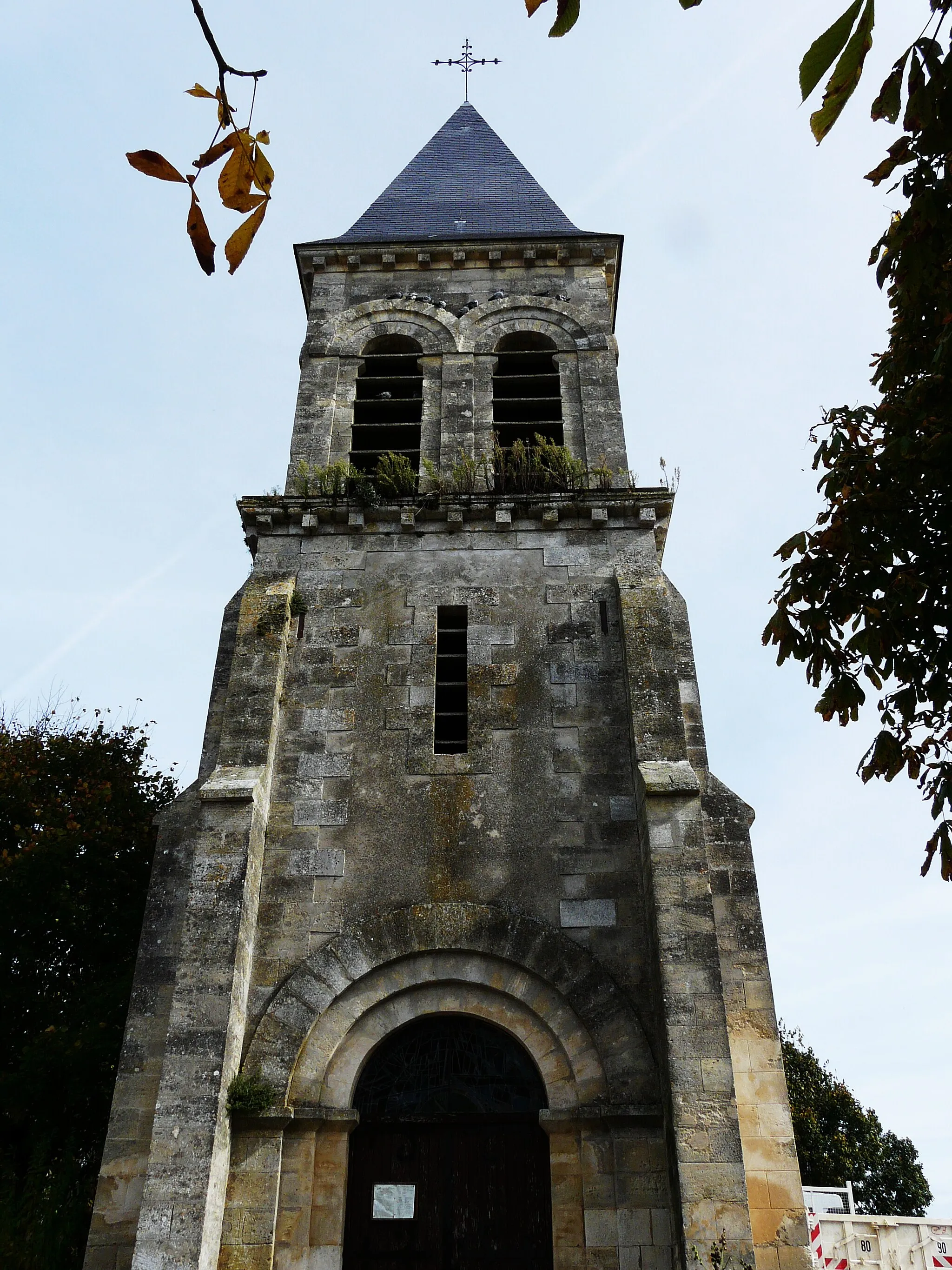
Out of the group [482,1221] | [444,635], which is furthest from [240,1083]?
[444,635]

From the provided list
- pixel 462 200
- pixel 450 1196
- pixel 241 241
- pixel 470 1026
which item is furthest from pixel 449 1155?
pixel 462 200

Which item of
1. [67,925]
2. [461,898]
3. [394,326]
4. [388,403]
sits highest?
[394,326]

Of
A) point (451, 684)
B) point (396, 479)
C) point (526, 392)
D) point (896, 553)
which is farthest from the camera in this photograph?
point (526, 392)

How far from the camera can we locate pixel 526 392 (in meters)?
13.3

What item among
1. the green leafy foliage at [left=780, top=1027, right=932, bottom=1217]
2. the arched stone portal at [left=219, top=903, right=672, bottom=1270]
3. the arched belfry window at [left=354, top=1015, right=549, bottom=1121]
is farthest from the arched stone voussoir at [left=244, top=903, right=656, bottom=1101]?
the green leafy foliage at [left=780, top=1027, right=932, bottom=1217]

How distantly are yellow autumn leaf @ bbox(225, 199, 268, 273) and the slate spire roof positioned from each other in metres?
12.5

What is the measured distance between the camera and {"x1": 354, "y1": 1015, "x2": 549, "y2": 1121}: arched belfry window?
8312mm

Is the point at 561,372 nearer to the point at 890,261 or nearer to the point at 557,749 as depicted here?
the point at 557,749

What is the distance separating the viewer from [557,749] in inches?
380

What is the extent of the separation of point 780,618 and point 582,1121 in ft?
13.8

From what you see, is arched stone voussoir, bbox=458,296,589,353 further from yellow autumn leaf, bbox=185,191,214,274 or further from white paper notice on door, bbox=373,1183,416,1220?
yellow autumn leaf, bbox=185,191,214,274

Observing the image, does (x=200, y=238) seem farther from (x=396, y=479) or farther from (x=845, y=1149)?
(x=845, y=1149)

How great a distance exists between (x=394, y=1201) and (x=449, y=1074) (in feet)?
3.08

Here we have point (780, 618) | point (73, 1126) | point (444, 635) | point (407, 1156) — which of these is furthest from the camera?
point (73, 1126)
